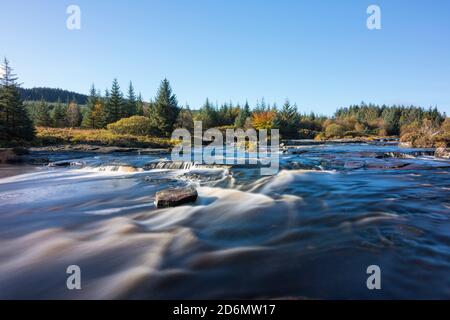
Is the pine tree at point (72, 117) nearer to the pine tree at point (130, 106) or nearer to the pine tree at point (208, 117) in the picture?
A: the pine tree at point (130, 106)

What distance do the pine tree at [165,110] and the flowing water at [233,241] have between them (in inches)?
1680

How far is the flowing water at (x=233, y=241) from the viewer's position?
407 centimetres

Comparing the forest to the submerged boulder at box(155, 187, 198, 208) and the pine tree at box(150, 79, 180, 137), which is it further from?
the submerged boulder at box(155, 187, 198, 208)

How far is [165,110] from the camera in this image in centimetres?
5331

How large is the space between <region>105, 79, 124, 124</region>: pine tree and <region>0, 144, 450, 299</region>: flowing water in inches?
2041

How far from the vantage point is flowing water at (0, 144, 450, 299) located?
407 cm

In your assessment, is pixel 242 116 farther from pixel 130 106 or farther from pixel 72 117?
pixel 72 117

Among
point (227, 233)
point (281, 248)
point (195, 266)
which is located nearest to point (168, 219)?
point (227, 233)

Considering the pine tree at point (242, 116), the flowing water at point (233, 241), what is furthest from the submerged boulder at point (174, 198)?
the pine tree at point (242, 116)

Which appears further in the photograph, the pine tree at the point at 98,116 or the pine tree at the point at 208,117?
the pine tree at the point at 208,117

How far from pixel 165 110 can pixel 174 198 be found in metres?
47.3

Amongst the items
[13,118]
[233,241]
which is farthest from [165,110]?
[233,241]

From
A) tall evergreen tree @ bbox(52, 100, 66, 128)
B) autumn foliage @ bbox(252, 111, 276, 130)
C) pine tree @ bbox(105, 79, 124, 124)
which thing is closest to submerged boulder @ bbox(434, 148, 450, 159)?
autumn foliage @ bbox(252, 111, 276, 130)
